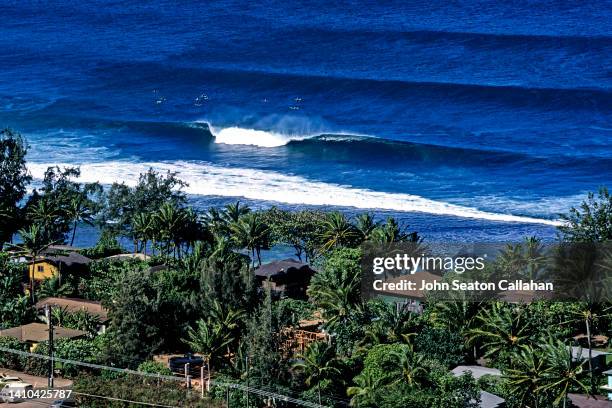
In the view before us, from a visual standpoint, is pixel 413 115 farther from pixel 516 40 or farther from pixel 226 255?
pixel 226 255

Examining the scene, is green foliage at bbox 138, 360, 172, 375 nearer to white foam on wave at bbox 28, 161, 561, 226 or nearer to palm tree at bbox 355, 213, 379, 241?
palm tree at bbox 355, 213, 379, 241

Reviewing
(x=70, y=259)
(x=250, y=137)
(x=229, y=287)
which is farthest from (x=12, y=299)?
(x=250, y=137)

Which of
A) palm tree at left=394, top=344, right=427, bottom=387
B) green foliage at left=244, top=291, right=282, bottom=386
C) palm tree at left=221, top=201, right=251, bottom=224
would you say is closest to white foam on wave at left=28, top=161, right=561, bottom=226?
palm tree at left=221, top=201, right=251, bottom=224

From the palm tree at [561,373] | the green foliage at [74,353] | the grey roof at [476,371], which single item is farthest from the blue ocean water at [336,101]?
the palm tree at [561,373]

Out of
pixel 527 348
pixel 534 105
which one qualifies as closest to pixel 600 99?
pixel 534 105

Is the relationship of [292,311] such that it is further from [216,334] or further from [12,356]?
[12,356]

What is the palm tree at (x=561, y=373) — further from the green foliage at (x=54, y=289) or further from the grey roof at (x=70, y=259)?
the grey roof at (x=70, y=259)

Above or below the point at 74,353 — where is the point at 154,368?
below
